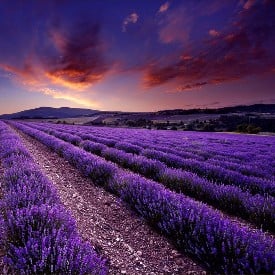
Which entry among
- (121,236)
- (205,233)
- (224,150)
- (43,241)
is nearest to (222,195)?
(205,233)

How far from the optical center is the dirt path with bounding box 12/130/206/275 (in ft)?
9.16

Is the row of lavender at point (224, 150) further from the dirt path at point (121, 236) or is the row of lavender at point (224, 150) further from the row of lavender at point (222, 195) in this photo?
the dirt path at point (121, 236)

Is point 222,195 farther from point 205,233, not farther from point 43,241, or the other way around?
point 43,241

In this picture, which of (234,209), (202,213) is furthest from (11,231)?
(234,209)

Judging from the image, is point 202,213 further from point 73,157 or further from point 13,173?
point 73,157

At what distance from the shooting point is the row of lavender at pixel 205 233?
2.33 m

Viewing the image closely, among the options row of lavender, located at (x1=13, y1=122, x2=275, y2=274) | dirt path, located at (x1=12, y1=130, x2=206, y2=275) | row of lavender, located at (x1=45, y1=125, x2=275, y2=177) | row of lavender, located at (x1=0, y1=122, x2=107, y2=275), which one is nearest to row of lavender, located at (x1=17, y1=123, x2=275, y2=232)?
row of lavender, located at (x1=13, y1=122, x2=275, y2=274)

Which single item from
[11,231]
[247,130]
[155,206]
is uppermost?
[11,231]

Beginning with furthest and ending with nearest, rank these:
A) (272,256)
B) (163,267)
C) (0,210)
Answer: (0,210) < (163,267) < (272,256)

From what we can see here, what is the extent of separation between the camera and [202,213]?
3131 mm

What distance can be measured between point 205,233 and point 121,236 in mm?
1251

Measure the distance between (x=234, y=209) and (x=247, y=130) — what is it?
4391cm

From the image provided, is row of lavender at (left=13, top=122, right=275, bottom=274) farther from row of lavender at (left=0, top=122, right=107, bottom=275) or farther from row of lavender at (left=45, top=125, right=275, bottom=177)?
row of lavender at (left=45, top=125, right=275, bottom=177)

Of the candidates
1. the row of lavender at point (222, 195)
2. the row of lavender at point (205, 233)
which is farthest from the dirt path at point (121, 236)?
the row of lavender at point (222, 195)
